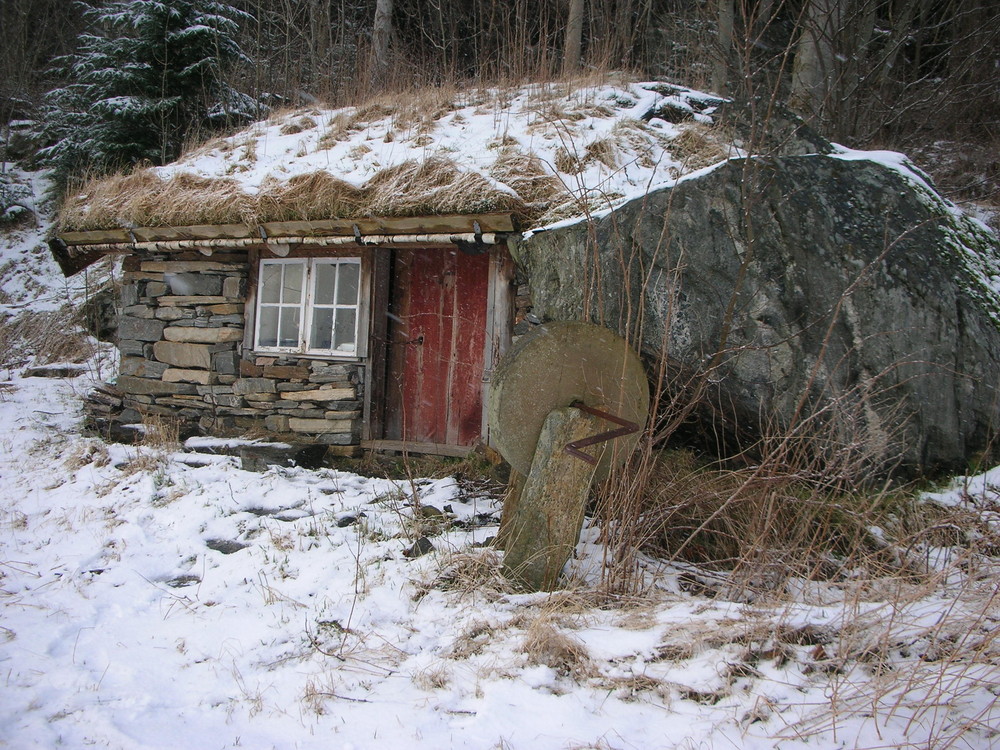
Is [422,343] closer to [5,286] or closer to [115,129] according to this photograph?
[115,129]

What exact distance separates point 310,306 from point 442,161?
1937 millimetres

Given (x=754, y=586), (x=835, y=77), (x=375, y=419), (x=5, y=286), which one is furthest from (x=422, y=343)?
(x=5, y=286)

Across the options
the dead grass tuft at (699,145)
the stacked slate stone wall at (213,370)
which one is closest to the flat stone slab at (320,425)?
the stacked slate stone wall at (213,370)

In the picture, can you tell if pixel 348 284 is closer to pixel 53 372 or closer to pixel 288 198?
pixel 288 198

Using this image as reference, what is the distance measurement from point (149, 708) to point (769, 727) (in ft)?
7.11

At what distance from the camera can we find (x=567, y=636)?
8.07 ft

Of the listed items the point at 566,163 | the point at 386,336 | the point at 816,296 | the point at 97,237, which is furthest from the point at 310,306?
the point at 816,296

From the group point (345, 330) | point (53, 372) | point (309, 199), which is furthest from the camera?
point (53, 372)

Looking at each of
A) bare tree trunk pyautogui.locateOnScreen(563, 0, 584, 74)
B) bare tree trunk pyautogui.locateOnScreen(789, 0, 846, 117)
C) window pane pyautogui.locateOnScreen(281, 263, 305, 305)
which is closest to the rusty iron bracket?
window pane pyautogui.locateOnScreen(281, 263, 305, 305)

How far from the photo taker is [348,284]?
586 cm

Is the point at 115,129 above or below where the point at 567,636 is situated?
above

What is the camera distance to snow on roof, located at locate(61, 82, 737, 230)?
4617 mm

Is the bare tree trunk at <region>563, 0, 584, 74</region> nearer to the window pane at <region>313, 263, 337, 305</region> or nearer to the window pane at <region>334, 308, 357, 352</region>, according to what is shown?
the window pane at <region>313, 263, 337, 305</region>

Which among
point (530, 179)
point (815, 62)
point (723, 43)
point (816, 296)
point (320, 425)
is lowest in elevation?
point (320, 425)
